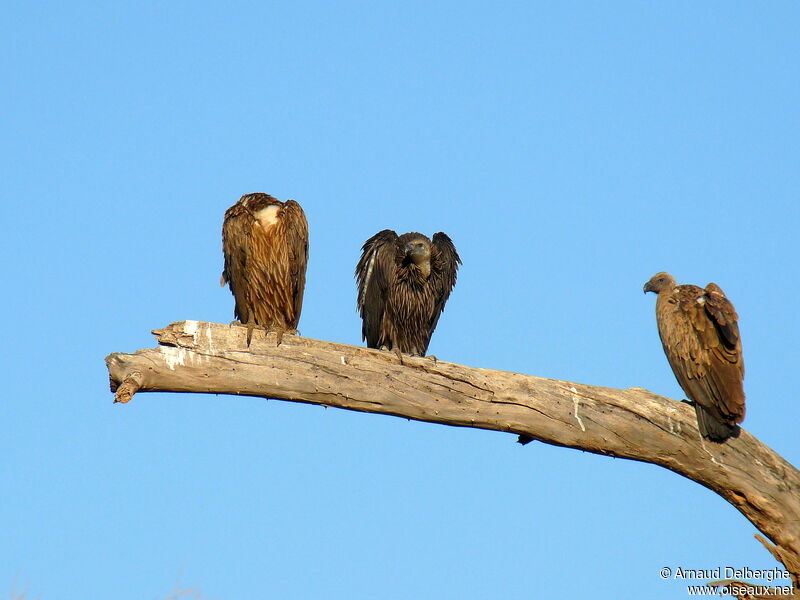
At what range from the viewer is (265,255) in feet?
26.0

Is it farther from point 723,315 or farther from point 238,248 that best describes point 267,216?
point 723,315

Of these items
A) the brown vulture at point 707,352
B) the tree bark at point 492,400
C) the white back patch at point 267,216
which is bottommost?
the tree bark at point 492,400

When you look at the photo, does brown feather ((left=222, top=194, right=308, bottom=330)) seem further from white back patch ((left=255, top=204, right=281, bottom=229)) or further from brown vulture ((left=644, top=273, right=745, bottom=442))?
brown vulture ((left=644, top=273, right=745, bottom=442))

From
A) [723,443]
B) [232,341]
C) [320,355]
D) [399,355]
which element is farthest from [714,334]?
[232,341]

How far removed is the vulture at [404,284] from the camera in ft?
27.8

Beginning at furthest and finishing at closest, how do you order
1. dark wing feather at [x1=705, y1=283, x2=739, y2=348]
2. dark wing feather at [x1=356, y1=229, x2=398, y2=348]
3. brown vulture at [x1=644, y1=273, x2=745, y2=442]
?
dark wing feather at [x1=356, y1=229, x2=398, y2=348]
dark wing feather at [x1=705, y1=283, x2=739, y2=348]
brown vulture at [x1=644, y1=273, x2=745, y2=442]

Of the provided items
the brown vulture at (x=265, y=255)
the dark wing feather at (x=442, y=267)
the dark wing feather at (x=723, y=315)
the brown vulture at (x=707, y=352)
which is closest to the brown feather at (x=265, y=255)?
the brown vulture at (x=265, y=255)

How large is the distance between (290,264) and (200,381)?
2.47m

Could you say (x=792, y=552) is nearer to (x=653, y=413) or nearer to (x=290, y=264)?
(x=653, y=413)

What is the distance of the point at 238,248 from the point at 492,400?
2729mm

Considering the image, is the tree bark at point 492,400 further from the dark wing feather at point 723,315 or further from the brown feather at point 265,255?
the brown feather at point 265,255

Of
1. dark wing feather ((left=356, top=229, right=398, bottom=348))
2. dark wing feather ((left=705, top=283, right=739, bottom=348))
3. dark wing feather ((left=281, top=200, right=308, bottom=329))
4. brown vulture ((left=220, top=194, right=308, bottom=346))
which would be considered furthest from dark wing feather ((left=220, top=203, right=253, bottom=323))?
dark wing feather ((left=705, top=283, right=739, bottom=348))

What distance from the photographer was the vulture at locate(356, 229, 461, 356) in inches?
334

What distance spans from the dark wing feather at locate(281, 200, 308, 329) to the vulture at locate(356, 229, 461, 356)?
2.35ft
